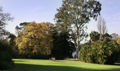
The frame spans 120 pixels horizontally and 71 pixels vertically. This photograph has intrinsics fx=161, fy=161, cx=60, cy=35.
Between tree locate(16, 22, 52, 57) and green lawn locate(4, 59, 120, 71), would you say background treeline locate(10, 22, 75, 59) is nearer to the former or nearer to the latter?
tree locate(16, 22, 52, 57)

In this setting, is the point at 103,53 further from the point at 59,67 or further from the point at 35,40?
the point at 35,40

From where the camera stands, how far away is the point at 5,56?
13242 millimetres

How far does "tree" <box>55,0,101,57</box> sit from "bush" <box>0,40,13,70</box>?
21.8 meters

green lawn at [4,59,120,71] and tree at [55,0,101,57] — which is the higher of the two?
tree at [55,0,101,57]

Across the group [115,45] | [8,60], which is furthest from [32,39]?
[8,60]

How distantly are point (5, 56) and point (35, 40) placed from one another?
2119cm

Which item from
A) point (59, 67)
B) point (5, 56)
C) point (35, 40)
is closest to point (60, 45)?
point (35, 40)

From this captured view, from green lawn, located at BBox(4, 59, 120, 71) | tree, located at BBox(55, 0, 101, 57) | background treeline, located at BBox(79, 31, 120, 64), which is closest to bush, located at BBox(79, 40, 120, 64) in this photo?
background treeline, located at BBox(79, 31, 120, 64)

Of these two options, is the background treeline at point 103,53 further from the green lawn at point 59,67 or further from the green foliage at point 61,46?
the green foliage at point 61,46

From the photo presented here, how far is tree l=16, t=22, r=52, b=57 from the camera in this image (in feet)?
111

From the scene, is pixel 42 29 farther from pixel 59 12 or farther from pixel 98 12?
pixel 98 12

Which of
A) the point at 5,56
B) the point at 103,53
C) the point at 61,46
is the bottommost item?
the point at 103,53

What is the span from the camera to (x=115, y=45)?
75.6 ft

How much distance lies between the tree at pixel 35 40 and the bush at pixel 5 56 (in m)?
19.3
